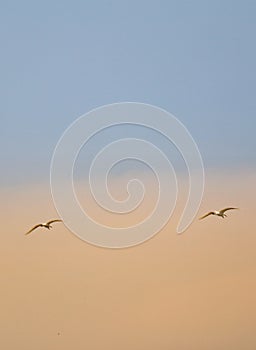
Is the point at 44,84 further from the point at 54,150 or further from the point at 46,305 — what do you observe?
the point at 46,305

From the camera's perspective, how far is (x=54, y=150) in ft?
5.98

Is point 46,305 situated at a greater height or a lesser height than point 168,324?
greater

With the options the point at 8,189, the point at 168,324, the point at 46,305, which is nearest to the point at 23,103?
the point at 8,189

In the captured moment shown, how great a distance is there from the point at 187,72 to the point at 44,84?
1.90 feet

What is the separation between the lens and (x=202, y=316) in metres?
1.88

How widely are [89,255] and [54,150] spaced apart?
0.44m

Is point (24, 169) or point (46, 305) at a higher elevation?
point (24, 169)

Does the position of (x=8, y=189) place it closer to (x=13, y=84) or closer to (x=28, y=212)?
(x=28, y=212)

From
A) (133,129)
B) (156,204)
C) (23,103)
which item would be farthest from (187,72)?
(23,103)

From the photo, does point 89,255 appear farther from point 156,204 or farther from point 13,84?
point 13,84

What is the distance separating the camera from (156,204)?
1862mm

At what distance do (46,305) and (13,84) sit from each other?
34.4 inches

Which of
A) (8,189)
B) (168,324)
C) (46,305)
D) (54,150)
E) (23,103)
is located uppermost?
(23,103)

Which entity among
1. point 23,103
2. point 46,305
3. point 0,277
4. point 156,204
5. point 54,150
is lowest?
point 46,305
